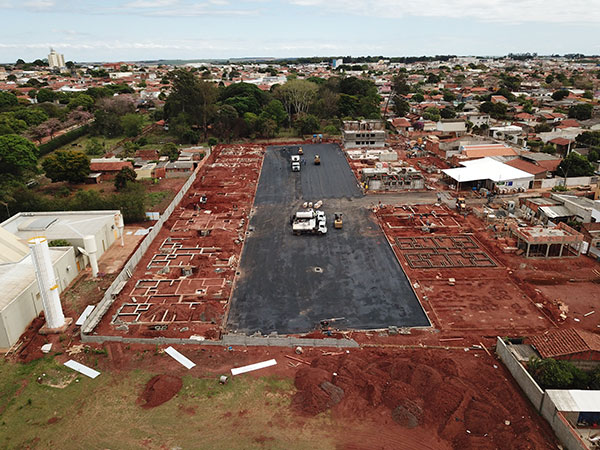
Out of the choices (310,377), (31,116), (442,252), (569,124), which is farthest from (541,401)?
(31,116)

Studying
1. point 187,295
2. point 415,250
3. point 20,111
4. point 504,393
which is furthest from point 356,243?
point 20,111

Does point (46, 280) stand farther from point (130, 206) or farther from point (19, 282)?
point (130, 206)

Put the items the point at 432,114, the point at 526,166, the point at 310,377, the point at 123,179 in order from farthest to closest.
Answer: the point at 432,114, the point at 526,166, the point at 123,179, the point at 310,377

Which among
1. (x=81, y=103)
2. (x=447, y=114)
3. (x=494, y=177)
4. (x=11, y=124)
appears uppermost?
(x=81, y=103)

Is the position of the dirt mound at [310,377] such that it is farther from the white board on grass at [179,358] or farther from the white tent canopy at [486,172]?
the white tent canopy at [486,172]

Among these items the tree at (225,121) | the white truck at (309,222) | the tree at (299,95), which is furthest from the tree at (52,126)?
the white truck at (309,222)

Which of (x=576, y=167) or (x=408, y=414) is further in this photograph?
(x=576, y=167)
